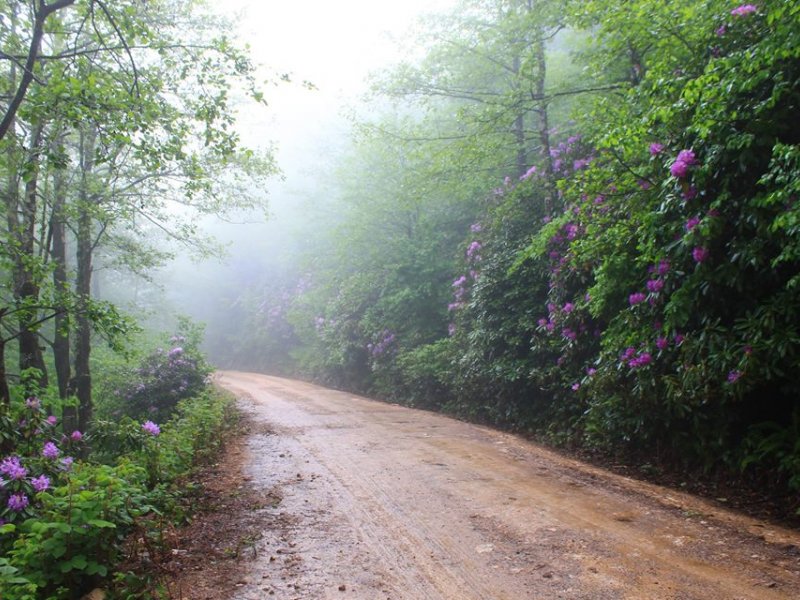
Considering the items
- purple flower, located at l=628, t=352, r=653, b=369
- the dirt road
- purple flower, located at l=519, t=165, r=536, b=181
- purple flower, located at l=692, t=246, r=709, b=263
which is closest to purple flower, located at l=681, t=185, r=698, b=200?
purple flower, located at l=692, t=246, r=709, b=263

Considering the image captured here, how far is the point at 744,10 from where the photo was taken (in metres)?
4.96

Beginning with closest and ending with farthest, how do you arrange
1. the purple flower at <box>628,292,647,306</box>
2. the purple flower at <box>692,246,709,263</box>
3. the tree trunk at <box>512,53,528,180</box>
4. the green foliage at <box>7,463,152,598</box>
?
the green foliage at <box>7,463,152,598</box>
the purple flower at <box>692,246,709,263</box>
the purple flower at <box>628,292,647,306</box>
the tree trunk at <box>512,53,528,180</box>

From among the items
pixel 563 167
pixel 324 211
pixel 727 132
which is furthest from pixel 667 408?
pixel 324 211

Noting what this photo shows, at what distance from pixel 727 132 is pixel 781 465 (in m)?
3.06

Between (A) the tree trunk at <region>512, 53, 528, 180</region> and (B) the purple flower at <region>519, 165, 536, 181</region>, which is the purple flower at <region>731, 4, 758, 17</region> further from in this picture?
(A) the tree trunk at <region>512, 53, 528, 180</region>

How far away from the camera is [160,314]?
35.7 m

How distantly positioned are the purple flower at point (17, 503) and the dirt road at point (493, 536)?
1625mm

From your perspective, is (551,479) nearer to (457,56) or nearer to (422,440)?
(422,440)

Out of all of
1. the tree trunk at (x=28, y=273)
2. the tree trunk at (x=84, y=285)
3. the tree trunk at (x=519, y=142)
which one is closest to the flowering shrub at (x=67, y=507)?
the tree trunk at (x=28, y=273)

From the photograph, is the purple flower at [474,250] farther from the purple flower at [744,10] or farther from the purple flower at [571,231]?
the purple flower at [744,10]

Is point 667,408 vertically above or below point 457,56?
below

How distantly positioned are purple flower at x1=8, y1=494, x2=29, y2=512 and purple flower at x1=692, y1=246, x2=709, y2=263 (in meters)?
5.91

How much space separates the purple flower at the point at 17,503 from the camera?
11.8 ft

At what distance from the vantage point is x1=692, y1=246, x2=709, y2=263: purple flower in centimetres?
493
